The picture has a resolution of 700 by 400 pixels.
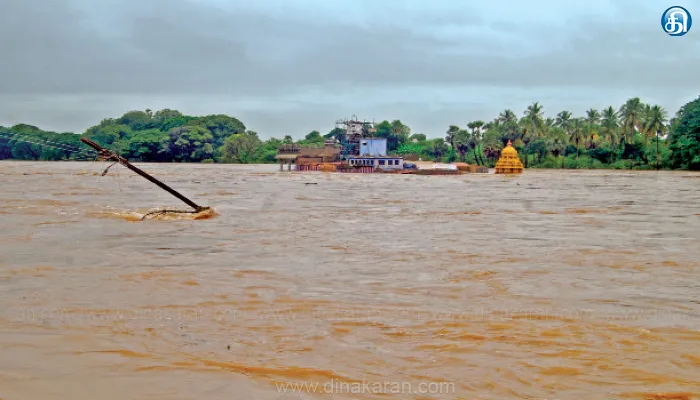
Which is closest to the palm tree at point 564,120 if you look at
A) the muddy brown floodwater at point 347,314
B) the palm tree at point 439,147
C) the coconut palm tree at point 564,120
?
the coconut palm tree at point 564,120

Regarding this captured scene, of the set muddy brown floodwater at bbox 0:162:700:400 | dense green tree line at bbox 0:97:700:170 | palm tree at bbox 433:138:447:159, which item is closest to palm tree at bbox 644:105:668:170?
Answer: dense green tree line at bbox 0:97:700:170

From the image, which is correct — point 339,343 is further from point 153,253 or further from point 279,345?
point 153,253

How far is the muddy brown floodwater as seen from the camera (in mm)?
4598

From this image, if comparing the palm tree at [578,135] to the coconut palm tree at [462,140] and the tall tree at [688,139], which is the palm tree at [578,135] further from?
the coconut palm tree at [462,140]

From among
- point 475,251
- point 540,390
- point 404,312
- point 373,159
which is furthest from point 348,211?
point 373,159

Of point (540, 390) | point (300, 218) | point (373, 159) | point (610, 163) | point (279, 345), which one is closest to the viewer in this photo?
point (540, 390)

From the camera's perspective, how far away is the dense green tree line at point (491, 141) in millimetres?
68562

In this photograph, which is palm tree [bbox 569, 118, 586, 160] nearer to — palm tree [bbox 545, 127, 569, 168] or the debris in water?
palm tree [bbox 545, 127, 569, 168]

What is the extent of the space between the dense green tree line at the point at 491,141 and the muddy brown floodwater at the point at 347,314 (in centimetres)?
4780

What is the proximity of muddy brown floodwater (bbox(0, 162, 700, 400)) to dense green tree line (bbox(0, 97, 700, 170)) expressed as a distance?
4780 cm

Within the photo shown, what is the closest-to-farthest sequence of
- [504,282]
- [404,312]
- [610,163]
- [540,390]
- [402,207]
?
1. [540,390]
2. [404,312]
3. [504,282]
4. [402,207]
5. [610,163]

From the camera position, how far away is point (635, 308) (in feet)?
22.7

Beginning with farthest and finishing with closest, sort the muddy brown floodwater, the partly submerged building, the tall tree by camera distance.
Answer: the partly submerged building → the tall tree → the muddy brown floodwater

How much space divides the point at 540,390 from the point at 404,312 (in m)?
2.25
